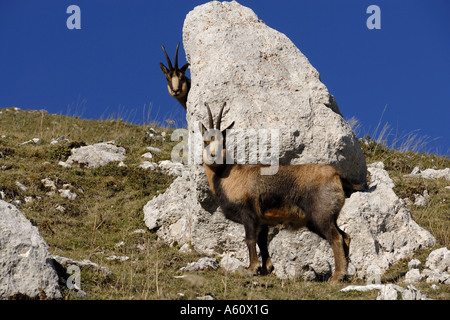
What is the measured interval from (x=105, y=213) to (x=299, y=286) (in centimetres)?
571

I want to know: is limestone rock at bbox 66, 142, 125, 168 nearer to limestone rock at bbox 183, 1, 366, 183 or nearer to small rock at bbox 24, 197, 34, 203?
small rock at bbox 24, 197, 34, 203

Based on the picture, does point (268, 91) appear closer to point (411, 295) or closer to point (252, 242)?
point (252, 242)

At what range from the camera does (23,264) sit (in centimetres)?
695

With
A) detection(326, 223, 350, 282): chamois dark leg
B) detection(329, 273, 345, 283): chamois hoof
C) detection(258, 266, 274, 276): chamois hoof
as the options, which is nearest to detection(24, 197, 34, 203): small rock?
detection(258, 266, 274, 276): chamois hoof

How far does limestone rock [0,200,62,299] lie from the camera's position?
676cm

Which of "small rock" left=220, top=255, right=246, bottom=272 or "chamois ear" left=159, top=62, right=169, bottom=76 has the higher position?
"chamois ear" left=159, top=62, right=169, bottom=76

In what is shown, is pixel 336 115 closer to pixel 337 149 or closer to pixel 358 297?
pixel 337 149

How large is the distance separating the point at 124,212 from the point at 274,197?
463 cm

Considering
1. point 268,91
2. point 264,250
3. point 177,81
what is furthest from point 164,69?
point 264,250

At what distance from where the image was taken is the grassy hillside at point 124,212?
777 cm

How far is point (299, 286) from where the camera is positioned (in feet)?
27.1

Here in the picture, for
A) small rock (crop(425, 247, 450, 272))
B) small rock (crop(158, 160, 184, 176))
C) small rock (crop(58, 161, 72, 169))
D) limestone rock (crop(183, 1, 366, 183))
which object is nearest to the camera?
small rock (crop(425, 247, 450, 272))

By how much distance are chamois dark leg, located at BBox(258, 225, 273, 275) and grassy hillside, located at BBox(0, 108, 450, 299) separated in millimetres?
440

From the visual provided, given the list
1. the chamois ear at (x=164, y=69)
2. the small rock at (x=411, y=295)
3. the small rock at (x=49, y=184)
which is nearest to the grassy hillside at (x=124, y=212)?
the small rock at (x=49, y=184)
